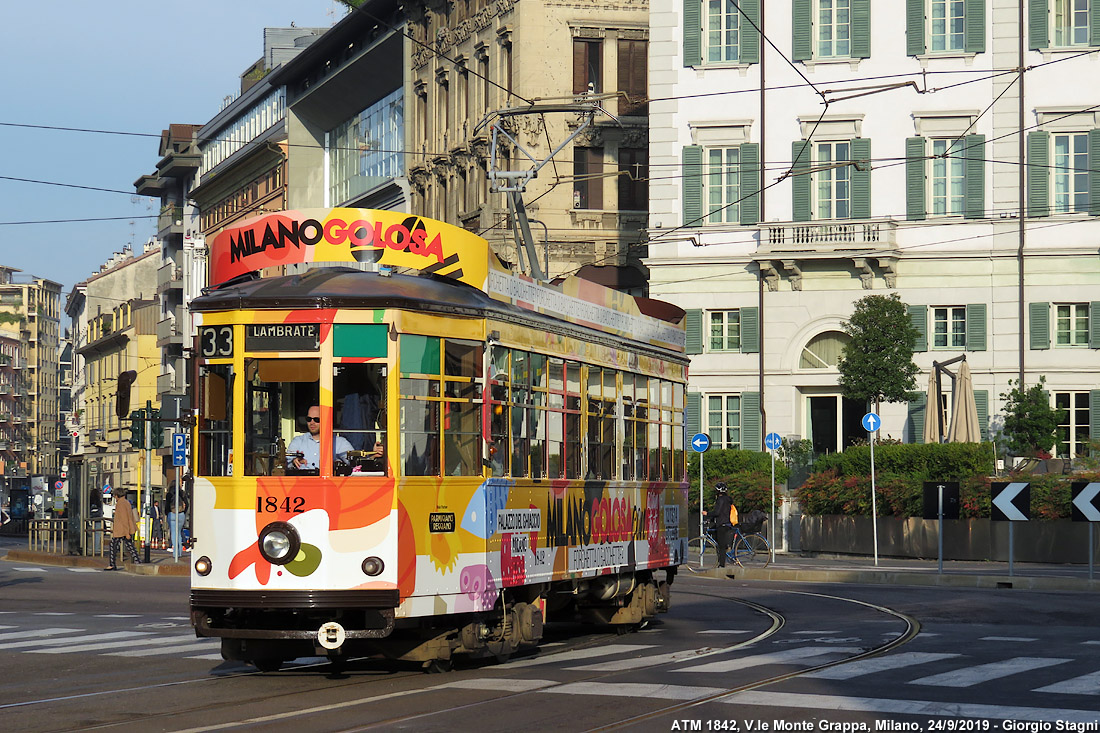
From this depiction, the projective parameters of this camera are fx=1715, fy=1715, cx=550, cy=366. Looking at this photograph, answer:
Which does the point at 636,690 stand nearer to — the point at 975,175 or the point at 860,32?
the point at 975,175

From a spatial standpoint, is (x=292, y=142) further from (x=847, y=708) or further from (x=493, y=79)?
(x=847, y=708)

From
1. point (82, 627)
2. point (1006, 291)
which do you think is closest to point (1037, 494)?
point (1006, 291)

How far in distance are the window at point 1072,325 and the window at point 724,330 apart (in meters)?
7.92

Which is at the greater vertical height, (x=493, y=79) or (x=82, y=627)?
(x=493, y=79)

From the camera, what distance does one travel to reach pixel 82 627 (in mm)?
18969

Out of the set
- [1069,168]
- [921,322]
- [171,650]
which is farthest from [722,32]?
[171,650]

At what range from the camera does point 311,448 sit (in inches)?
486

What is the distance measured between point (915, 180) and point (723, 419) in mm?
7729

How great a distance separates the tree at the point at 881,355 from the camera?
4088 cm

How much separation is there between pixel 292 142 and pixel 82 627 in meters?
51.8

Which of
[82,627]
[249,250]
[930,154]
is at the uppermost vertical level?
[930,154]

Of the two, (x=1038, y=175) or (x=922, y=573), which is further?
(x=1038, y=175)

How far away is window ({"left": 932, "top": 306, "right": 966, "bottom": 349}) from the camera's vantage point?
42.6 metres

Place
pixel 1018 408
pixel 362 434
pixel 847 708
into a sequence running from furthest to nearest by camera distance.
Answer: pixel 1018 408 → pixel 362 434 → pixel 847 708
